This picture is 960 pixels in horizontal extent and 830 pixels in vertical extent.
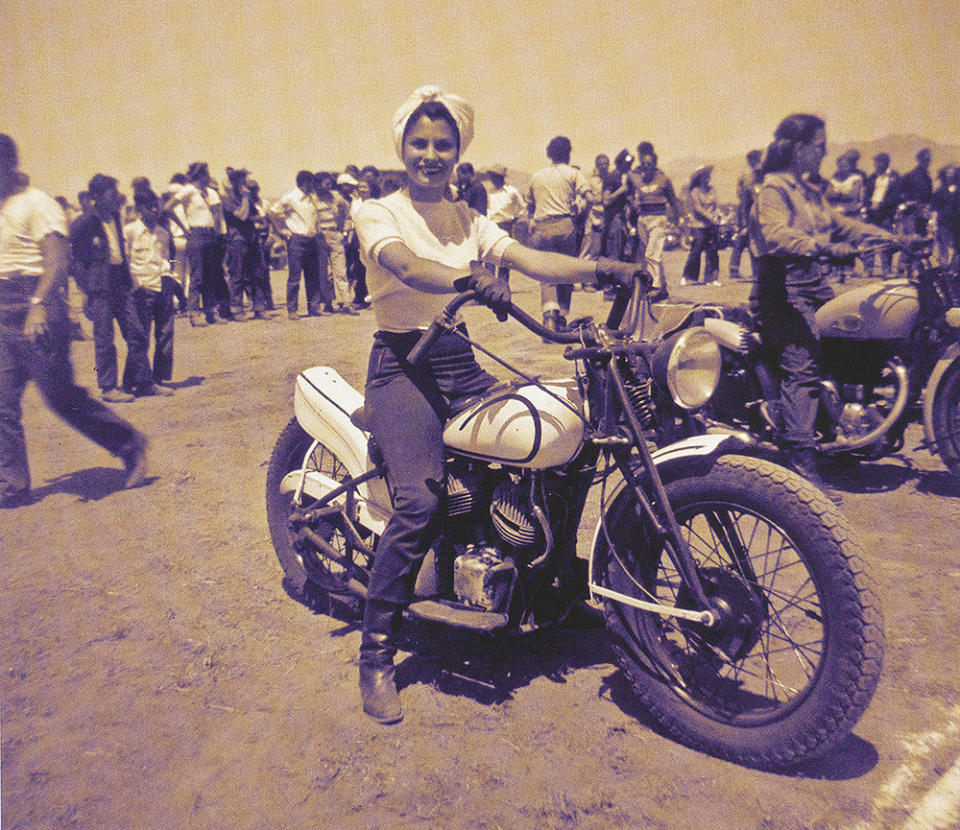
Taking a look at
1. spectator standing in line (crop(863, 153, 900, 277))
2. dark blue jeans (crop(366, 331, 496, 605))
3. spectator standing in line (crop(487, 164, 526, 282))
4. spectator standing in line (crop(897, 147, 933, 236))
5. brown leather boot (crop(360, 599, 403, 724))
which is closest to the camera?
dark blue jeans (crop(366, 331, 496, 605))

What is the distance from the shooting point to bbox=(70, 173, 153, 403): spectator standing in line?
8086 mm

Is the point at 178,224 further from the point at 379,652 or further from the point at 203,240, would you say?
the point at 379,652

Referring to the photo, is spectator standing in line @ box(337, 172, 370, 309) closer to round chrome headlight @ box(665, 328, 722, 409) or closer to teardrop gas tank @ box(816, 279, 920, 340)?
teardrop gas tank @ box(816, 279, 920, 340)

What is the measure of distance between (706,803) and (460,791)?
2.57 ft

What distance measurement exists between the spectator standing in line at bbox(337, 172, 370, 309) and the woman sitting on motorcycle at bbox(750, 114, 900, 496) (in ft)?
33.2

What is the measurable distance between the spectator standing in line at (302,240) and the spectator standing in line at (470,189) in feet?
8.72

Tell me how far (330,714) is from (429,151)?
85.6 inches

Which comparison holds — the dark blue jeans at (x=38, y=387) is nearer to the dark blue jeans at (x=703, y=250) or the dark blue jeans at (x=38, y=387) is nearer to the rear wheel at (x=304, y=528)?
the rear wheel at (x=304, y=528)

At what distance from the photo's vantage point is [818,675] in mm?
2545

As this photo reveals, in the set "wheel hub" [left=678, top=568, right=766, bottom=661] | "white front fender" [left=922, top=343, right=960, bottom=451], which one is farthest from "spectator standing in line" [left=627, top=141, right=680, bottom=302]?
"wheel hub" [left=678, top=568, right=766, bottom=661]

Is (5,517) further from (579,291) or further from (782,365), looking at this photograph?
(579,291)

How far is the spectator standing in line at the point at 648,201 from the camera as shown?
12.1 meters

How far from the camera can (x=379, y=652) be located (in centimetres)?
324

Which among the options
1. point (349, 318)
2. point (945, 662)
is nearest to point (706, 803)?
point (945, 662)
